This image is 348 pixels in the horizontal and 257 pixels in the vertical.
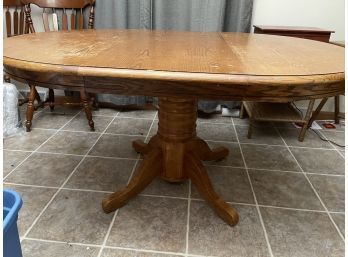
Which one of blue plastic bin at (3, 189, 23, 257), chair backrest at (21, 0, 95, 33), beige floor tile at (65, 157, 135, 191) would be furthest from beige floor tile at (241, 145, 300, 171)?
chair backrest at (21, 0, 95, 33)

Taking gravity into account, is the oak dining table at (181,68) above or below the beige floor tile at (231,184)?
above

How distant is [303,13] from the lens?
2.22 m

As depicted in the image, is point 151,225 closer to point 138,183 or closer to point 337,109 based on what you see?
point 138,183

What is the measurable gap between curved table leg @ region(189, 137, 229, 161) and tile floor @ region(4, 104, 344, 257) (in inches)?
1.8

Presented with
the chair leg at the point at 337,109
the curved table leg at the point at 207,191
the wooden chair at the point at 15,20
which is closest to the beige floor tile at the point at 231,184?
the curved table leg at the point at 207,191

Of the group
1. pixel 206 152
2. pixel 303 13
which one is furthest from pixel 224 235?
pixel 303 13

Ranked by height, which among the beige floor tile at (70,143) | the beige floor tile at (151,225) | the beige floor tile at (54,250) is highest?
the beige floor tile at (54,250)

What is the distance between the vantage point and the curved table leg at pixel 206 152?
156cm

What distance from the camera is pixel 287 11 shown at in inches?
87.8

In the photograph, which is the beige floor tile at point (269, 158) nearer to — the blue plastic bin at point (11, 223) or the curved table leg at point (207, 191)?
the curved table leg at point (207, 191)

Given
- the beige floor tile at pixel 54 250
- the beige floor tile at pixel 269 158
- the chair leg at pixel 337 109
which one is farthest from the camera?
the chair leg at pixel 337 109

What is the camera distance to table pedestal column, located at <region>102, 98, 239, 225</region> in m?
1.27

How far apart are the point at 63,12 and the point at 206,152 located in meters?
1.46

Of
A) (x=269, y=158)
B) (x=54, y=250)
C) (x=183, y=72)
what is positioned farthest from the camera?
(x=269, y=158)
